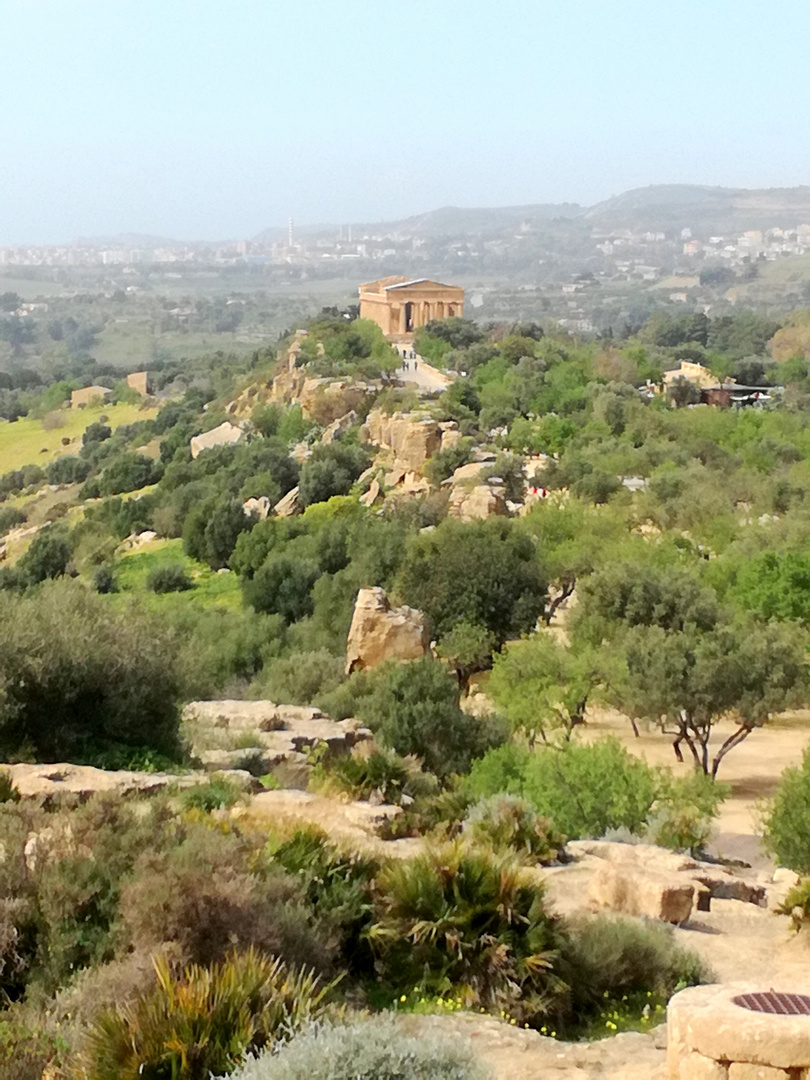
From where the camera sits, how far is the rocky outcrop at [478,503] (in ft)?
100

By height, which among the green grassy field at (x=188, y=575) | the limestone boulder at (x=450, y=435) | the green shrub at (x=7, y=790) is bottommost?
A: the green grassy field at (x=188, y=575)

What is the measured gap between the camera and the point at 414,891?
7746mm

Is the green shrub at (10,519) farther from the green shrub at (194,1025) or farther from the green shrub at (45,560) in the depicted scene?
the green shrub at (194,1025)

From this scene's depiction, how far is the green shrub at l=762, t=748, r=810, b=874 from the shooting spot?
40.1 ft

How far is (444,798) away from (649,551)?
617 inches

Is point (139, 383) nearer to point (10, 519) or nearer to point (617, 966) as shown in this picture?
point (10, 519)

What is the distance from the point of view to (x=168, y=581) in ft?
106

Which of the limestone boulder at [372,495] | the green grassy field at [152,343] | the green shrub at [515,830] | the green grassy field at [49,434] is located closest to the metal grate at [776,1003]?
the green shrub at [515,830]

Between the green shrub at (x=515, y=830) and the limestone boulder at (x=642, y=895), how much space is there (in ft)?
2.19

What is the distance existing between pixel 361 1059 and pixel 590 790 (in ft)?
27.3

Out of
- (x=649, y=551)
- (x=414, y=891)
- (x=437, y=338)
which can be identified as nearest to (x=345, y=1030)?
(x=414, y=891)

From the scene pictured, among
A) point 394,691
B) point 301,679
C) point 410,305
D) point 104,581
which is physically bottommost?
point 104,581

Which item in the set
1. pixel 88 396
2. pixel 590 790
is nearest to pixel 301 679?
pixel 590 790

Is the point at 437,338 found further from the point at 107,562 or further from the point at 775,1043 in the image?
the point at 775,1043
